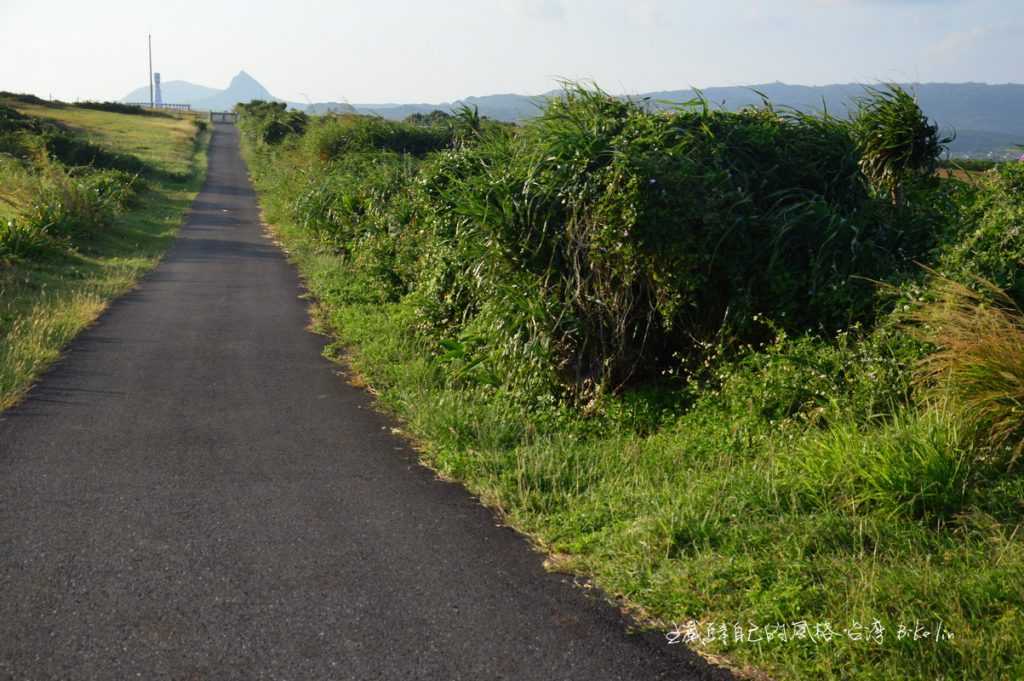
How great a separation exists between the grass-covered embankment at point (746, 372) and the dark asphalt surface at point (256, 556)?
1.25ft

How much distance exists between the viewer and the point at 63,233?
18.6m

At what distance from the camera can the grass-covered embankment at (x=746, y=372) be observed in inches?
168

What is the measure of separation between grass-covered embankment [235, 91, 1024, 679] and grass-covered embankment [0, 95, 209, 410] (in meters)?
3.47

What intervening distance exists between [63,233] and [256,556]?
15820 millimetres

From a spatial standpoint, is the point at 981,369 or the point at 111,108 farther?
the point at 111,108

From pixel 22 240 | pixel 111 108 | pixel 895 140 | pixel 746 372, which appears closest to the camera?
pixel 746 372

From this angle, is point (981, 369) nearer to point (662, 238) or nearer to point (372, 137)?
point (662, 238)

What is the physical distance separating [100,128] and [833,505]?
5985 cm

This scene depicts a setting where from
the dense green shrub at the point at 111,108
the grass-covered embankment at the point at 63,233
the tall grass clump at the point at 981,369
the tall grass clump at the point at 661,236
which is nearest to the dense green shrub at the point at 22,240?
the grass-covered embankment at the point at 63,233

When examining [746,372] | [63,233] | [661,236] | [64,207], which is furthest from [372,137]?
[746,372]

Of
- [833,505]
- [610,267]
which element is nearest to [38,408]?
[610,267]

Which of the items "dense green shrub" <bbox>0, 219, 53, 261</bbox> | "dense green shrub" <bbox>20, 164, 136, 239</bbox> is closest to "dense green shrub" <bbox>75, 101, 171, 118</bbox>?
"dense green shrub" <bbox>20, 164, 136, 239</bbox>

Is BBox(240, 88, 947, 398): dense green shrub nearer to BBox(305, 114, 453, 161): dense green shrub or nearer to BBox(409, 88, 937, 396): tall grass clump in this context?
BBox(409, 88, 937, 396): tall grass clump

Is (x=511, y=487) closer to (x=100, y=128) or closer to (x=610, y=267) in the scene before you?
(x=610, y=267)
